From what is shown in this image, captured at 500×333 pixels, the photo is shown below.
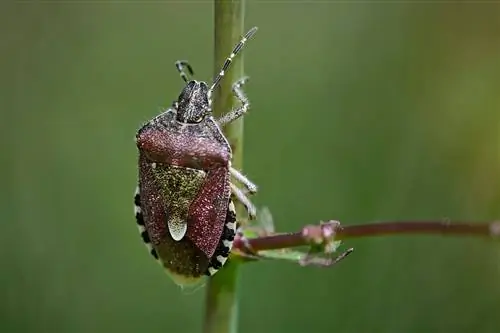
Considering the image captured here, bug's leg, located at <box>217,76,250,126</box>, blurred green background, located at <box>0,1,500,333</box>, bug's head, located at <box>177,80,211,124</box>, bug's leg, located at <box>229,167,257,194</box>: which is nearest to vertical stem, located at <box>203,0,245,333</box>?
bug's leg, located at <box>217,76,250,126</box>
